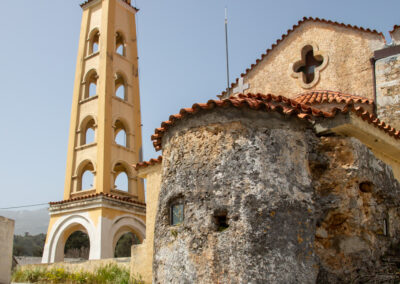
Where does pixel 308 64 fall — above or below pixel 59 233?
above

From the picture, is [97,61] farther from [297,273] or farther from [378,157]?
[297,273]

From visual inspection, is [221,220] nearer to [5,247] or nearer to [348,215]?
[348,215]

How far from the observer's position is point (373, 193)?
7.95 m

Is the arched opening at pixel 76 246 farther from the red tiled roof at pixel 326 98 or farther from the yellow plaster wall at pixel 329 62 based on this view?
the red tiled roof at pixel 326 98

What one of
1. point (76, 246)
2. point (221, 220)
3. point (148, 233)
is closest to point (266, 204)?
point (221, 220)

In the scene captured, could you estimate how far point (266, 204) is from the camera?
22.6 feet

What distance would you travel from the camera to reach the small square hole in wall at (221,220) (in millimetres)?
6938

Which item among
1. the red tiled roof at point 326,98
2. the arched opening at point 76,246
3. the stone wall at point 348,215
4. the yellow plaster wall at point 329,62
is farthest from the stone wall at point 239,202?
the arched opening at point 76,246

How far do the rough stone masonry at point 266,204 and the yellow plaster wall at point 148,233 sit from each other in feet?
13.0

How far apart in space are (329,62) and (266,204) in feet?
20.8

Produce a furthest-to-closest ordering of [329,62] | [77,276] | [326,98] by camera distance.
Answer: [77,276] → [329,62] → [326,98]

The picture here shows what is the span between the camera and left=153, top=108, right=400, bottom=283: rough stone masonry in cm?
Result: 675

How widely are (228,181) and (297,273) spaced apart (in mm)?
1557

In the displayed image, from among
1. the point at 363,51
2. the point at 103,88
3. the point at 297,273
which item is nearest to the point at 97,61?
the point at 103,88
